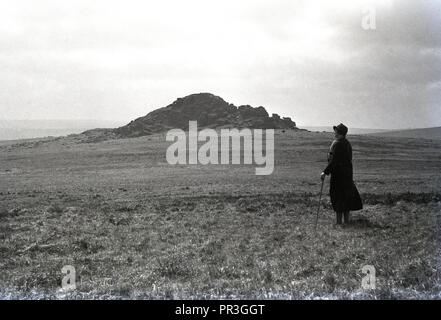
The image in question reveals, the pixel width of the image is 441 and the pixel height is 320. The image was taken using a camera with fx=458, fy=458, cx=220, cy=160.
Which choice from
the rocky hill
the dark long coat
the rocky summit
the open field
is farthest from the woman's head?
the rocky summit

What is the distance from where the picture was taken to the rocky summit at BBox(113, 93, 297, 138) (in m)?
146

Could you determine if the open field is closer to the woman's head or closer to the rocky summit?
the woman's head

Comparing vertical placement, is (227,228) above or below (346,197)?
below

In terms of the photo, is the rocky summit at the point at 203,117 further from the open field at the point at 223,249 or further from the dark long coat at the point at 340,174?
the dark long coat at the point at 340,174

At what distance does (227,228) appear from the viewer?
1300cm

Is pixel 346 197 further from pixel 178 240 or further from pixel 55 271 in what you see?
pixel 55 271

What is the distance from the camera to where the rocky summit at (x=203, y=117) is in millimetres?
146238

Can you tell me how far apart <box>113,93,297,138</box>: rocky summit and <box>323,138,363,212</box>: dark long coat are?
12691 centimetres

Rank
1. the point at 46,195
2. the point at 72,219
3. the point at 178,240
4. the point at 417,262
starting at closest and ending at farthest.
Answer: the point at 417,262 → the point at 178,240 → the point at 72,219 → the point at 46,195

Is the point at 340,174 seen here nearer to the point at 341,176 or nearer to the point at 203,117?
the point at 341,176

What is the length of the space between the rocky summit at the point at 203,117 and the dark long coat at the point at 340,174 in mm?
126909

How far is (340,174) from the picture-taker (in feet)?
41.0
